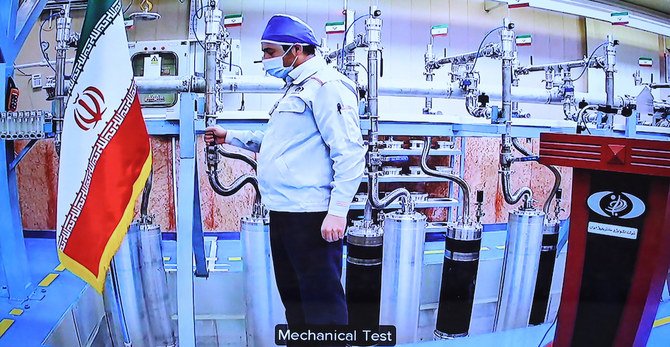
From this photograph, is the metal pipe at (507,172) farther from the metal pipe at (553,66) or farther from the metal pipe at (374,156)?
the metal pipe at (374,156)

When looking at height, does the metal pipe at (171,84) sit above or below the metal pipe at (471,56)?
below

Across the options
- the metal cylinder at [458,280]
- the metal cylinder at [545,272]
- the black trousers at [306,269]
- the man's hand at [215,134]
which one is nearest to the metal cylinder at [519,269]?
the metal cylinder at [545,272]

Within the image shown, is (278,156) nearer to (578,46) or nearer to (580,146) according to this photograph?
(580,146)

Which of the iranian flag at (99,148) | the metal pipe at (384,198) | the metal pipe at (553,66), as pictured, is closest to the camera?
the iranian flag at (99,148)

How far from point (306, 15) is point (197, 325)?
1026 mm

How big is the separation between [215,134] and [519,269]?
3.83ft

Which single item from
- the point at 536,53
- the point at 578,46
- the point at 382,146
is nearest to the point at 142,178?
the point at 382,146

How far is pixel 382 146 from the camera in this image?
176 centimetres

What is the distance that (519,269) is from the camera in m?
1.70

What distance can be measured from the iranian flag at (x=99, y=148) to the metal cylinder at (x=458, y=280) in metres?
1.04

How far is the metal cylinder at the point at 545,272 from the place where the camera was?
1.71m

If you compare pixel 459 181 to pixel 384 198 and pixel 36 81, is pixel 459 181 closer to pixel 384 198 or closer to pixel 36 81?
pixel 384 198

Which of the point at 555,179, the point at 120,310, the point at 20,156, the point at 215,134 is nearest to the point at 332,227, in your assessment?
the point at 215,134

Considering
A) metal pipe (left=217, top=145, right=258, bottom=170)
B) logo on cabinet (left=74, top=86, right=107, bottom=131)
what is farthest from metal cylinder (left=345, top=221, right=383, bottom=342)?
logo on cabinet (left=74, top=86, right=107, bottom=131)
